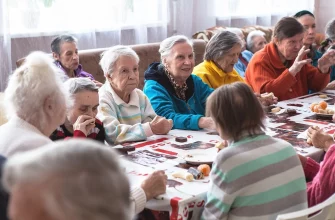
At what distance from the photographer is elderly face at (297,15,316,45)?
14.2 feet

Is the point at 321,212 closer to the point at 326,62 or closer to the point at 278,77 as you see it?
the point at 278,77

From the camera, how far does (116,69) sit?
2750mm

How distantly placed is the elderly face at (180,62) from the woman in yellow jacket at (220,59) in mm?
A: 309

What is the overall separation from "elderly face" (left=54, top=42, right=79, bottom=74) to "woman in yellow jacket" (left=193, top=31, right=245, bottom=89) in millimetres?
871

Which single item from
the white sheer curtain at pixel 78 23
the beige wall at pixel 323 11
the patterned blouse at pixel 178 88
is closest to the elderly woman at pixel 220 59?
the patterned blouse at pixel 178 88

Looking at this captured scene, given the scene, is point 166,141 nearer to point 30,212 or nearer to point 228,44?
point 228,44

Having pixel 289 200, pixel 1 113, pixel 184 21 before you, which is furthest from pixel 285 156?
pixel 184 21

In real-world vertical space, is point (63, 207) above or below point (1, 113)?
above

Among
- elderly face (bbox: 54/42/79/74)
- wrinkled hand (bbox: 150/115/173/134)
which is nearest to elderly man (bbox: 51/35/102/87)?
elderly face (bbox: 54/42/79/74)

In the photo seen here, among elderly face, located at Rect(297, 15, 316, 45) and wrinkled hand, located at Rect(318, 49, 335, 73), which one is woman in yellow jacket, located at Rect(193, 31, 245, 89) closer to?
wrinkled hand, located at Rect(318, 49, 335, 73)

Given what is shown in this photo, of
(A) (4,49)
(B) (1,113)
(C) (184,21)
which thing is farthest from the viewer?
(C) (184,21)

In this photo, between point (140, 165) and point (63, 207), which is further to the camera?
point (140, 165)

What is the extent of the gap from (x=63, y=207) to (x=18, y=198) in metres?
0.09

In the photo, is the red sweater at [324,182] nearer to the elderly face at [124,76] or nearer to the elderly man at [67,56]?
the elderly face at [124,76]
